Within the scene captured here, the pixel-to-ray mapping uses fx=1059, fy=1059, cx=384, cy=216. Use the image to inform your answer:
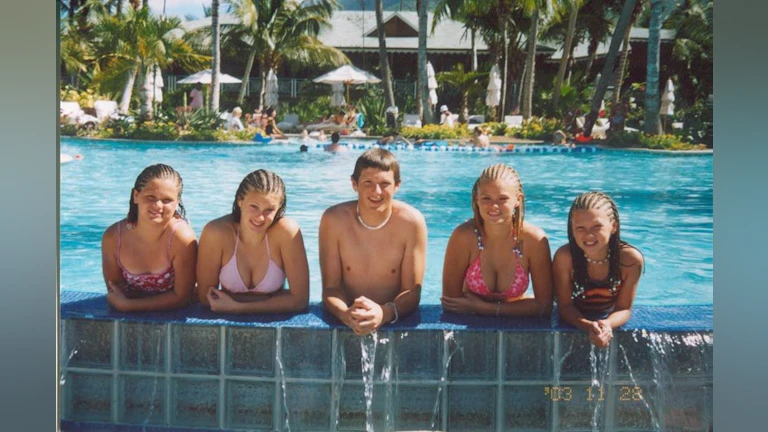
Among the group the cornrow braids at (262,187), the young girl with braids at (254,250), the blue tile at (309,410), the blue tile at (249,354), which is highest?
the cornrow braids at (262,187)

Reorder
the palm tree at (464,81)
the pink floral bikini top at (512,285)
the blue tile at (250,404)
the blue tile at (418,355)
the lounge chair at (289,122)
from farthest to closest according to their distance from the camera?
the lounge chair at (289,122)
the palm tree at (464,81)
the pink floral bikini top at (512,285)
the blue tile at (250,404)
the blue tile at (418,355)

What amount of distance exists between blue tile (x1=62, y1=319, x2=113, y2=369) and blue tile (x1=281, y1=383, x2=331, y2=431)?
38.9 inches

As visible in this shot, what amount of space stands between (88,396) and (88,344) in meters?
0.28

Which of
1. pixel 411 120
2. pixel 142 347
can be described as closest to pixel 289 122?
pixel 411 120

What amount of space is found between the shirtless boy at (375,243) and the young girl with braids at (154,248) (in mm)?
754

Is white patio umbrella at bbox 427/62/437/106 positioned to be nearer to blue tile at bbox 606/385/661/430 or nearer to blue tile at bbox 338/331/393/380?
blue tile at bbox 338/331/393/380

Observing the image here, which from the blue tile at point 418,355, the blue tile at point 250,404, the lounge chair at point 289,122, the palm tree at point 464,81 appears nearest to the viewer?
the blue tile at point 418,355

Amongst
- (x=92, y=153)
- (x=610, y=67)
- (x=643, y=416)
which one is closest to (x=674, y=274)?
(x=643, y=416)

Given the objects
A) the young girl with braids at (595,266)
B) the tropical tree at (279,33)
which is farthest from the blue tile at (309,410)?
the tropical tree at (279,33)

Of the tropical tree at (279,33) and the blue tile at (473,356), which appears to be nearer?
the blue tile at (473,356)

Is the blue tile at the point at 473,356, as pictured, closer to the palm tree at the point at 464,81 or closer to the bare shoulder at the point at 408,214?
the bare shoulder at the point at 408,214

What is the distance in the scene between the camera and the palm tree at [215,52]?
5.90 metres

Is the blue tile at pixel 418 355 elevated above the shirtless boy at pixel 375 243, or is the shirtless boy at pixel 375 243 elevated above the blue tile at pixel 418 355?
the shirtless boy at pixel 375 243

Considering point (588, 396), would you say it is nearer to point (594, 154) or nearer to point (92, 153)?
point (594, 154)
